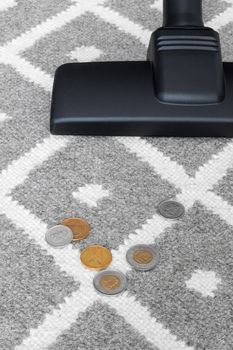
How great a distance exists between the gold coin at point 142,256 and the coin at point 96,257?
0.04m

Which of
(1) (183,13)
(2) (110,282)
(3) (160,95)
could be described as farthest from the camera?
(1) (183,13)

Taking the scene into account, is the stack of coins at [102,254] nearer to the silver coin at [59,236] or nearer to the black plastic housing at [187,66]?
the silver coin at [59,236]

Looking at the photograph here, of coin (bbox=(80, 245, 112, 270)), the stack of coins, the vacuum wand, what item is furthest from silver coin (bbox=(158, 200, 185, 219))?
the vacuum wand

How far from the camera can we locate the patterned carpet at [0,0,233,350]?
88 cm

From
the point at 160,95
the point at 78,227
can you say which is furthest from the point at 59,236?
the point at 160,95

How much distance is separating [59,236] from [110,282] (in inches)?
4.5

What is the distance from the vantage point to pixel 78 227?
100cm

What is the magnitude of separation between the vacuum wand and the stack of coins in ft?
1.38

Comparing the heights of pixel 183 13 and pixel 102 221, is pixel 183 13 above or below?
above

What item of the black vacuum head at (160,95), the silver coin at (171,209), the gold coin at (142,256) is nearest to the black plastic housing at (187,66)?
the black vacuum head at (160,95)

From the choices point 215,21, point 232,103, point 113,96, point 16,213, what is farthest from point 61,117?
point 215,21

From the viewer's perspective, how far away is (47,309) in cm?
90

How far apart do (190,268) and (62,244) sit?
200 millimetres

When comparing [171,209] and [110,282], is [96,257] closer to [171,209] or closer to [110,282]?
[110,282]
